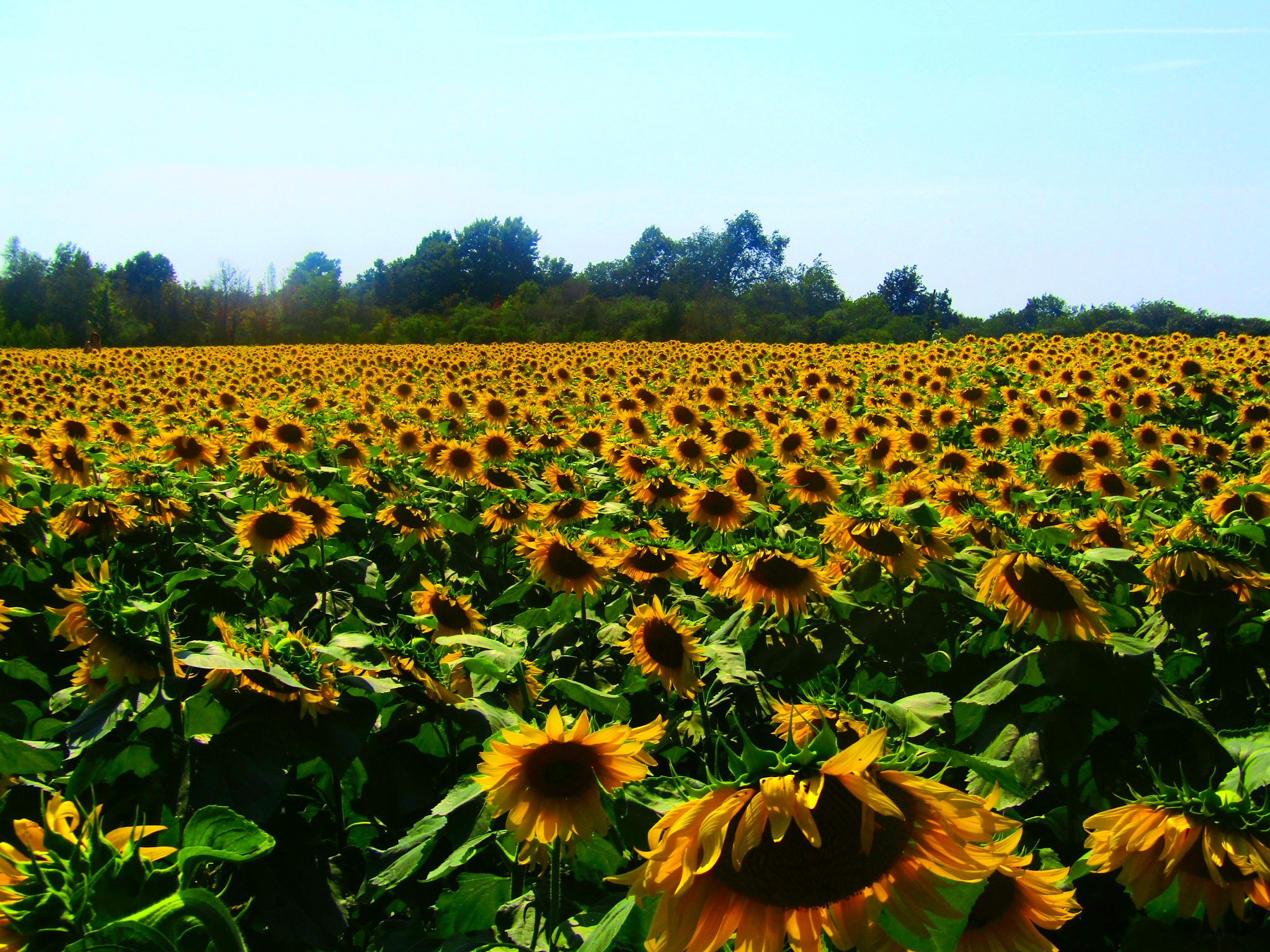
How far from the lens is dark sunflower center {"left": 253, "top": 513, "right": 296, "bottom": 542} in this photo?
4.73m

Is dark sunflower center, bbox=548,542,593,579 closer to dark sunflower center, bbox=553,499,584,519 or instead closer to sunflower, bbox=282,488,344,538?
dark sunflower center, bbox=553,499,584,519

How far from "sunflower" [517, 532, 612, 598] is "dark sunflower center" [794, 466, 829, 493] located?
193cm

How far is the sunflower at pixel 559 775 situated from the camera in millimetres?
1598

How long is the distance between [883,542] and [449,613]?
183 cm

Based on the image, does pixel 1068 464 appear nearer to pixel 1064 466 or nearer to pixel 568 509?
pixel 1064 466

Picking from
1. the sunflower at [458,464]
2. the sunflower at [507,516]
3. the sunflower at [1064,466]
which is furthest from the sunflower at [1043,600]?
the sunflower at [458,464]

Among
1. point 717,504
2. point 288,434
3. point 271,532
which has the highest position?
point 288,434

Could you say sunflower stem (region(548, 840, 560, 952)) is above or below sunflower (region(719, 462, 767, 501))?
below

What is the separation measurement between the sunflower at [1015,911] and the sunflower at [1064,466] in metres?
5.59

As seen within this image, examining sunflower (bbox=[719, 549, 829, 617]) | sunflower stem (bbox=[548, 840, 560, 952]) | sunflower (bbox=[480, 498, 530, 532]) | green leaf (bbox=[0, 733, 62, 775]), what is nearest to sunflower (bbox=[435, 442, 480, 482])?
sunflower (bbox=[480, 498, 530, 532])

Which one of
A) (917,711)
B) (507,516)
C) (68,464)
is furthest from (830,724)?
(68,464)

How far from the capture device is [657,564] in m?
3.75

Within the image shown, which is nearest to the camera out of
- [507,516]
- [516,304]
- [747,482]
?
[507,516]

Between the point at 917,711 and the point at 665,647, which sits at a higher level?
the point at 917,711
